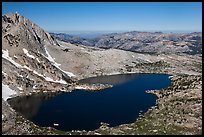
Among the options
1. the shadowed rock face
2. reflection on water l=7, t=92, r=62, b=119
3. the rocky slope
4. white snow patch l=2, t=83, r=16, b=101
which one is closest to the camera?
reflection on water l=7, t=92, r=62, b=119

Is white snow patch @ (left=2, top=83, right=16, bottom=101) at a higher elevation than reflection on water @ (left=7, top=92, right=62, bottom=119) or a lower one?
higher

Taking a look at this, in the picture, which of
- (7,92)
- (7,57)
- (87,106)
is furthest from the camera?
(7,57)

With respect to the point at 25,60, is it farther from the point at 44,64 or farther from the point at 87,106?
the point at 87,106

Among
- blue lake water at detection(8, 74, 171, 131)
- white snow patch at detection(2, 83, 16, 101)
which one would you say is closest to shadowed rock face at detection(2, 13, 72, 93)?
white snow patch at detection(2, 83, 16, 101)

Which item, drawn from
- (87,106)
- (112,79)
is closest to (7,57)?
(112,79)

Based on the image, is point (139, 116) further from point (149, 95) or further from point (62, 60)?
point (62, 60)

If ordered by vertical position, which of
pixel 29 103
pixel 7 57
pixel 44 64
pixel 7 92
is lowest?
pixel 29 103

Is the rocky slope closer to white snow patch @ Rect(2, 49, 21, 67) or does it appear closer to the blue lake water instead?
white snow patch @ Rect(2, 49, 21, 67)

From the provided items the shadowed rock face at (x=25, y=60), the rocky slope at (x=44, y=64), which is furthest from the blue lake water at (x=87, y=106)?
the shadowed rock face at (x=25, y=60)
